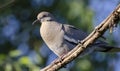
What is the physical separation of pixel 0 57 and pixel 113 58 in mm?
1693

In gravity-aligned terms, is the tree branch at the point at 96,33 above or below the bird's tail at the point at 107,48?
below

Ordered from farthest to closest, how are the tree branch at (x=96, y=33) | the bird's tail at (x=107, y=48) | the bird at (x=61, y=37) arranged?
the bird at (x=61, y=37) < the bird's tail at (x=107, y=48) < the tree branch at (x=96, y=33)

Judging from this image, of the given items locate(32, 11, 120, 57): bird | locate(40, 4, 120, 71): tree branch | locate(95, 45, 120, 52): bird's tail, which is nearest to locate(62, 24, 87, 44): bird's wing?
locate(32, 11, 120, 57): bird

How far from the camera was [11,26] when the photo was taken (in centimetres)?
863

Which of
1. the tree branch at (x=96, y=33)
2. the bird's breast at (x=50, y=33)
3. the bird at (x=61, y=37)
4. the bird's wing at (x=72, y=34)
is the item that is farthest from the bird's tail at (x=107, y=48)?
the tree branch at (x=96, y=33)

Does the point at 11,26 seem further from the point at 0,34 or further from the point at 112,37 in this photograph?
the point at 112,37

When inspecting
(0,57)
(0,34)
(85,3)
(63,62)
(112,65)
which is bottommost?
(63,62)

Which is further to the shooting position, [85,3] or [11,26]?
[11,26]

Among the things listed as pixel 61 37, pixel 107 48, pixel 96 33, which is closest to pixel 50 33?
pixel 61 37

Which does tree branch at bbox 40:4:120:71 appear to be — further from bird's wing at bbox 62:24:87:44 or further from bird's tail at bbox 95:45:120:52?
bird's wing at bbox 62:24:87:44

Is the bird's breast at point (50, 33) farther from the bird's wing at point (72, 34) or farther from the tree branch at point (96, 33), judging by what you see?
the tree branch at point (96, 33)

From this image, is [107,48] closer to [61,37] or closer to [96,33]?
[61,37]

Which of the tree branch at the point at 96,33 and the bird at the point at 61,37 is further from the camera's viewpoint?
the bird at the point at 61,37

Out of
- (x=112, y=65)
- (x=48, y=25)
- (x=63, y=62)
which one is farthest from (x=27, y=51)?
(x=63, y=62)
